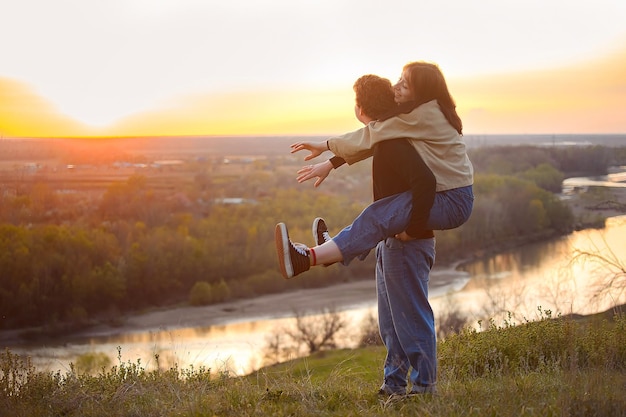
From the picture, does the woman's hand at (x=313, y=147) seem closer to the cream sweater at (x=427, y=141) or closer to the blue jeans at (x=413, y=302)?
the cream sweater at (x=427, y=141)

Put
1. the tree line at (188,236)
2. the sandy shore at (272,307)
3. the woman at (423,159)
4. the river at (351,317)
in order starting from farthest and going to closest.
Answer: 1. the tree line at (188,236)
2. the sandy shore at (272,307)
3. the river at (351,317)
4. the woman at (423,159)

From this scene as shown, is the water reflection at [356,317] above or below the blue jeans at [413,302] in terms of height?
below

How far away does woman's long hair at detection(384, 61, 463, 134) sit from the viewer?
10.1 ft

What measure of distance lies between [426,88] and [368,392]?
157 cm

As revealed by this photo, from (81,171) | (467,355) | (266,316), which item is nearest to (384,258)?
(467,355)

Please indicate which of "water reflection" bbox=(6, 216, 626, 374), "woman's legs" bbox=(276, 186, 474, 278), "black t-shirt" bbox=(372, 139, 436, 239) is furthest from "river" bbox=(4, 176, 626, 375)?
"black t-shirt" bbox=(372, 139, 436, 239)

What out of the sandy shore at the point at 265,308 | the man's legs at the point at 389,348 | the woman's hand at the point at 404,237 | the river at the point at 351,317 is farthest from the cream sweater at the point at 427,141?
the sandy shore at the point at 265,308

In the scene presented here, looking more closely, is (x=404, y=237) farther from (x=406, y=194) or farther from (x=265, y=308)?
(x=265, y=308)

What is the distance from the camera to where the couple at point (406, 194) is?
302cm

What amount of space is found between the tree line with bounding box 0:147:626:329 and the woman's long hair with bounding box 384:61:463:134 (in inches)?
861

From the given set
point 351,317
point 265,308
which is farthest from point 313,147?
point 265,308

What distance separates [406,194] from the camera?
10.0ft

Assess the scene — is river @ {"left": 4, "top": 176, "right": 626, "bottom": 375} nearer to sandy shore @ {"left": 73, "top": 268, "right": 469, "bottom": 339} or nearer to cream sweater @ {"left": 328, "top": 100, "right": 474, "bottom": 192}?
sandy shore @ {"left": 73, "top": 268, "right": 469, "bottom": 339}

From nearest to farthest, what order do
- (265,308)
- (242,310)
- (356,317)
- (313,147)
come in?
(313,147) < (356,317) < (242,310) < (265,308)
